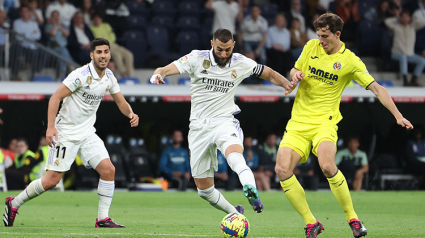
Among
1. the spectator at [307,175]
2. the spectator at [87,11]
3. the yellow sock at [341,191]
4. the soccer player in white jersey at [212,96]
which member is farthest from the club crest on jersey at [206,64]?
the spectator at [87,11]

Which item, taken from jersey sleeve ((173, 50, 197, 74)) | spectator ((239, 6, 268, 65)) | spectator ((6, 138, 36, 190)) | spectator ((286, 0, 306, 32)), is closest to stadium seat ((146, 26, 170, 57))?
spectator ((239, 6, 268, 65))

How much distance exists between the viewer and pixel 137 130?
16.5m

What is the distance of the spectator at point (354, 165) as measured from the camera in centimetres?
1603

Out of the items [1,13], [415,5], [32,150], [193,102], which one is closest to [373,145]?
[415,5]

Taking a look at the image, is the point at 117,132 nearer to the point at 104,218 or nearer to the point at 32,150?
the point at 32,150

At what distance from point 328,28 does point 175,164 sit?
29.6 feet

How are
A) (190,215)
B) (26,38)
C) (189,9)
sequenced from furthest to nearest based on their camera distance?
1. (189,9)
2. (26,38)
3. (190,215)

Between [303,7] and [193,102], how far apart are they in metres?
13.6

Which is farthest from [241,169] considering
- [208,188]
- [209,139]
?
[208,188]

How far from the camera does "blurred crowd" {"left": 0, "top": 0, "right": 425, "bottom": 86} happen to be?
54.4 ft

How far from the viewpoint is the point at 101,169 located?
7.95 metres

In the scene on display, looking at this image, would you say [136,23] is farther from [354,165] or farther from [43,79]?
[354,165]

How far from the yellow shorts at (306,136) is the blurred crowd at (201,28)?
952 centimetres

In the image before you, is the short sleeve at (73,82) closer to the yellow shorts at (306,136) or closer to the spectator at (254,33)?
the yellow shorts at (306,136)
